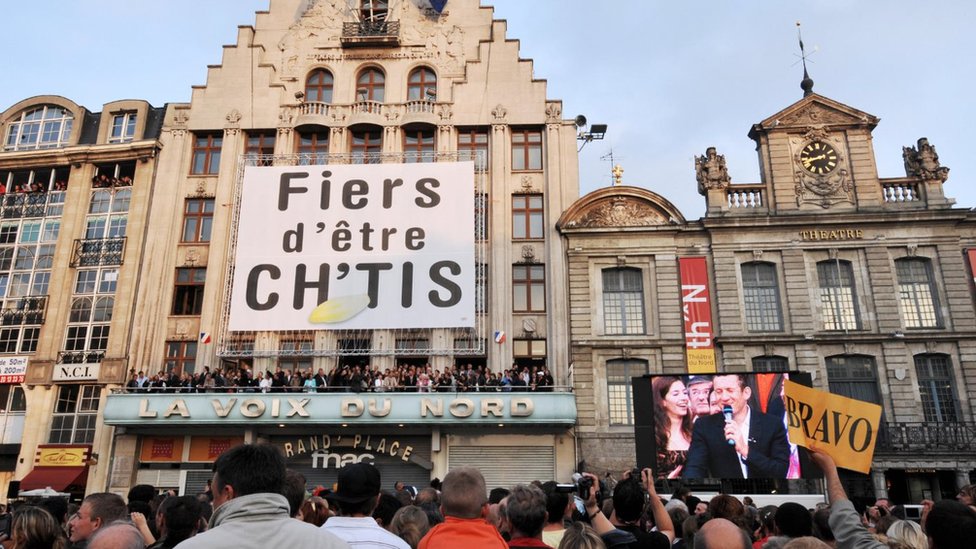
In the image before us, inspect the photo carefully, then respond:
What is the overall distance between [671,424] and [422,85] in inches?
842

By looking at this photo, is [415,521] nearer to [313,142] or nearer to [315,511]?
[315,511]

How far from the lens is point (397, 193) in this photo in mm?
31828

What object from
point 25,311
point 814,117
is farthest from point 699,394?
point 25,311

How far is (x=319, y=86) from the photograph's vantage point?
117 ft

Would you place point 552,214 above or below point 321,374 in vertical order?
above

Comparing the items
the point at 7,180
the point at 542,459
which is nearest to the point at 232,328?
the point at 542,459

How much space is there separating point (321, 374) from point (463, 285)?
7.02m

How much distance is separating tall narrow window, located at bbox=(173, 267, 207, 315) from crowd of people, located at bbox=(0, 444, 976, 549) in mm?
26648

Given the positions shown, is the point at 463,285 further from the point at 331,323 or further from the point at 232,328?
the point at 232,328

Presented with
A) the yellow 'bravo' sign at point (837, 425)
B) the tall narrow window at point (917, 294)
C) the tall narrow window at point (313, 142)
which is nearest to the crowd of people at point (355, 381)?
the tall narrow window at point (313, 142)

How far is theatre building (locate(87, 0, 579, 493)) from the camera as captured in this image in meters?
28.1

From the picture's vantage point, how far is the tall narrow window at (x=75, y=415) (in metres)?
30.9

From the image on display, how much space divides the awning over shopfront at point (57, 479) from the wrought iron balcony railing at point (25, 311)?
296 inches

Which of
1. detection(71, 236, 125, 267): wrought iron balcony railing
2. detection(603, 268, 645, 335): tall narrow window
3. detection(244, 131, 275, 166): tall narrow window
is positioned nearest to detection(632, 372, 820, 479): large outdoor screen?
detection(603, 268, 645, 335): tall narrow window
